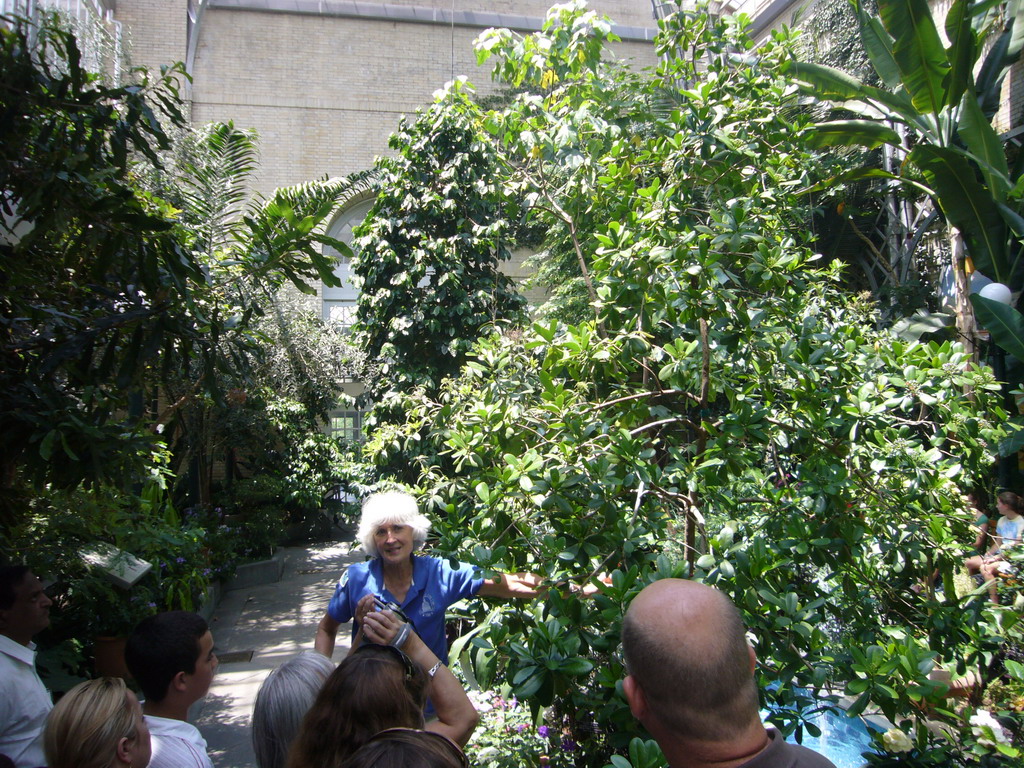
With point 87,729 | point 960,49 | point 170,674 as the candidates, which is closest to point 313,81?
point 960,49

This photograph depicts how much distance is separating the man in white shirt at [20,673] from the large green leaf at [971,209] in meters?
9.21

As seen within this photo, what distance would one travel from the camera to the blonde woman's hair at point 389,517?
3.44m

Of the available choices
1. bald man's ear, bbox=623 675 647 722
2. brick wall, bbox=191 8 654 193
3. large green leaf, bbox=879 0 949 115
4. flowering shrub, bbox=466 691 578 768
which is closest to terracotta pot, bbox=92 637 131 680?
flowering shrub, bbox=466 691 578 768

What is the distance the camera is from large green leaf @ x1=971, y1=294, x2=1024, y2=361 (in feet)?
23.7

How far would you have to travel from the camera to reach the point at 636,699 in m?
1.69

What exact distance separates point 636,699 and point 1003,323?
23.8ft

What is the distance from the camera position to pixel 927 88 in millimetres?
8594

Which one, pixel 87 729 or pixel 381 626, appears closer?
pixel 87 729

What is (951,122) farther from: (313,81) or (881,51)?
(313,81)

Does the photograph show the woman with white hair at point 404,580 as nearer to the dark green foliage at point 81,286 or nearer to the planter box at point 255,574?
the dark green foliage at point 81,286

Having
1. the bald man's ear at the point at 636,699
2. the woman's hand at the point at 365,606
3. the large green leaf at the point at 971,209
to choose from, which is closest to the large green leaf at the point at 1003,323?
the large green leaf at the point at 971,209

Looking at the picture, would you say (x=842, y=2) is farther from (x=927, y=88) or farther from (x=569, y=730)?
(x=569, y=730)

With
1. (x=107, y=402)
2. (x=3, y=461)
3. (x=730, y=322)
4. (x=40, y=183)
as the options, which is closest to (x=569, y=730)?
(x=730, y=322)

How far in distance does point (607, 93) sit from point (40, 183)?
307 cm
